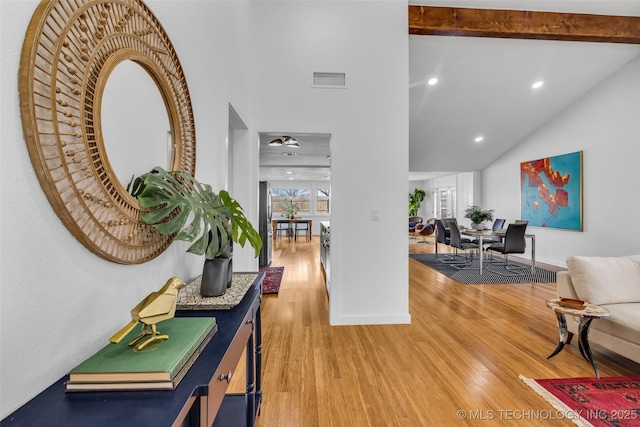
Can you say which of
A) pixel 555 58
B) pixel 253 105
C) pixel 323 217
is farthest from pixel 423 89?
pixel 323 217

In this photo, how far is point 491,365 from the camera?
7.22 ft

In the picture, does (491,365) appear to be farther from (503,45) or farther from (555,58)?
(555,58)

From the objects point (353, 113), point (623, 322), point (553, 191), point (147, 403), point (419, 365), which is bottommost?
point (419, 365)

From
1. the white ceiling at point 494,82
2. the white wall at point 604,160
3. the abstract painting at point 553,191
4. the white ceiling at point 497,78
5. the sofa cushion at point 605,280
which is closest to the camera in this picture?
the sofa cushion at point 605,280

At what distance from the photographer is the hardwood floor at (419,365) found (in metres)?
1.70

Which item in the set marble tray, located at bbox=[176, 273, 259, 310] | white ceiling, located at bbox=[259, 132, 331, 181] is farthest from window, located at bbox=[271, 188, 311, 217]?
marble tray, located at bbox=[176, 273, 259, 310]

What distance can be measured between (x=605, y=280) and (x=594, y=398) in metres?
0.94

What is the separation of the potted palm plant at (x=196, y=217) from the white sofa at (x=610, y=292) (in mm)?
2608

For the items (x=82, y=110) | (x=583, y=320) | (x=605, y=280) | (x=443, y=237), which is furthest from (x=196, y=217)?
(x=443, y=237)

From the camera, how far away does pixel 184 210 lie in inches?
39.8

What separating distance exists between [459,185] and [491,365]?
28.2 feet

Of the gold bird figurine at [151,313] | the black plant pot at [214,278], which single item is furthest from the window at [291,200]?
the gold bird figurine at [151,313]

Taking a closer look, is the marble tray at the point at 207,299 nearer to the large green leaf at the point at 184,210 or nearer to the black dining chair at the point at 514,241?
the large green leaf at the point at 184,210

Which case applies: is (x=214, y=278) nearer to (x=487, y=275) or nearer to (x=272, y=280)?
(x=272, y=280)
